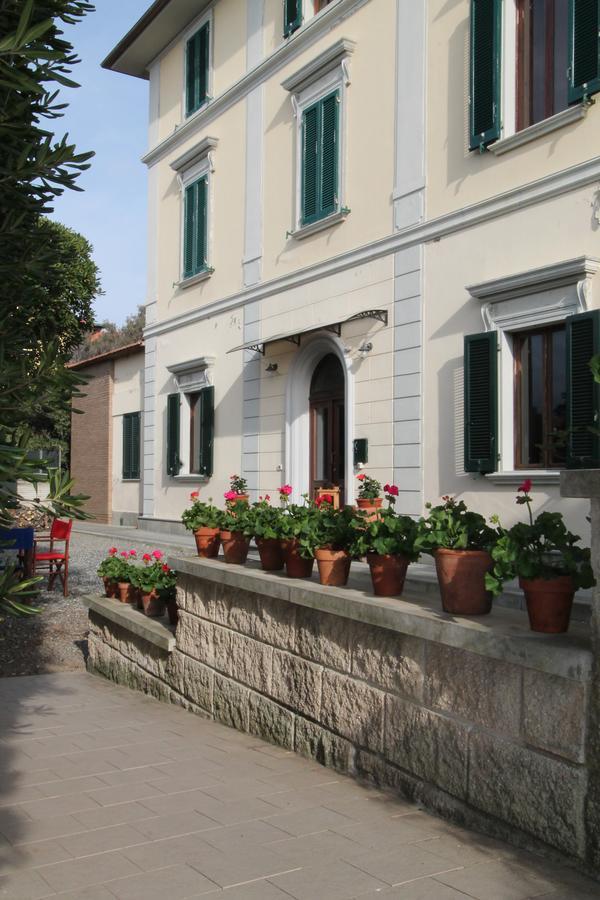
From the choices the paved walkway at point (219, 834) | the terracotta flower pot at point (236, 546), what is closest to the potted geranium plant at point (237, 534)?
the terracotta flower pot at point (236, 546)

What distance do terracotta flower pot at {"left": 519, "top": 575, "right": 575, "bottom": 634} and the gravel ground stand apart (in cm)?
653

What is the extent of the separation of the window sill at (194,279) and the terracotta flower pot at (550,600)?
13.7 meters

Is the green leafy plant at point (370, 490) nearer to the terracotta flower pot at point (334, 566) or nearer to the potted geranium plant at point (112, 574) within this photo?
the potted geranium plant at point (112, 574)

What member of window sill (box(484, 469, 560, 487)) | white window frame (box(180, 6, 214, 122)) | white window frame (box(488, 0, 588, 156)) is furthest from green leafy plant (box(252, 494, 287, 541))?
white window frame (box(180, 6, 214, 122))

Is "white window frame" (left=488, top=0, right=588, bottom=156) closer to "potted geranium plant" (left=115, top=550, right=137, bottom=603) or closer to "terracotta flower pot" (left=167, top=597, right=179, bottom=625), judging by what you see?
"potted geranium plant" (left=115, top=550, right=137, bottom=603)

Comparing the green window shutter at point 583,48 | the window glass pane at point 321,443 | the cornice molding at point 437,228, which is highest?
the green window shutter at point 583,48

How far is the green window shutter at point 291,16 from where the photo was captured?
44.9 feet

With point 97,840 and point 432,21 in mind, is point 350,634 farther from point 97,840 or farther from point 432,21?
point 432,21

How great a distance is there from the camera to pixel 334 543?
508cm

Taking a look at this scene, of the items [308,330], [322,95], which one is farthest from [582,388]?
[322,95]

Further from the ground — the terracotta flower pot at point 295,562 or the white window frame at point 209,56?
the white window frame at point 209,56

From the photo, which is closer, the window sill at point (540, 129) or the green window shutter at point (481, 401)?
the window sill at point (540, 129)

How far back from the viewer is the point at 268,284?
14.5 m

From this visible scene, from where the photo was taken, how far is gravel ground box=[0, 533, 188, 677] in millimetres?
8922
